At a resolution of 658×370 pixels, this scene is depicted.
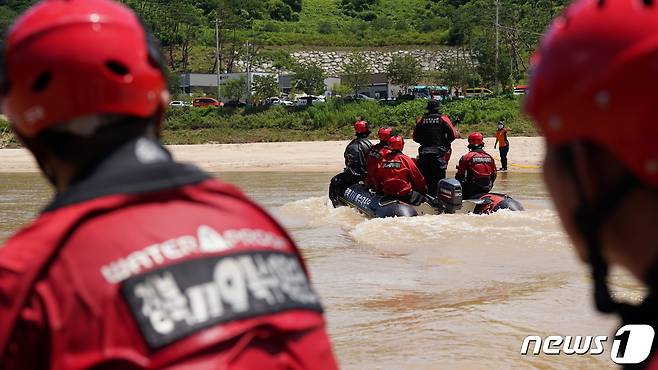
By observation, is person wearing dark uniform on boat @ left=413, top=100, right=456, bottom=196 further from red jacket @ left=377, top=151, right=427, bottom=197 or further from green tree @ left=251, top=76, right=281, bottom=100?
green tree @ left=251, top=76, right=281, bottom=100

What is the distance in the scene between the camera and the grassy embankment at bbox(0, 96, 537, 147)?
36969 mm

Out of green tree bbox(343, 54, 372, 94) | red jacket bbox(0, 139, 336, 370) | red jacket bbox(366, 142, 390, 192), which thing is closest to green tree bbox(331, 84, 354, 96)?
green tree bbox(343, 54, 372, 94)

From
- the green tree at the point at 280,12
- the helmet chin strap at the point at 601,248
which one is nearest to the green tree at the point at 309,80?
the green tree at the point at 280,12

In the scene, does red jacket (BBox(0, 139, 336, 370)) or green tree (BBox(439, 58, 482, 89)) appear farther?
green tree (BBox(439, 58, 482, 89))

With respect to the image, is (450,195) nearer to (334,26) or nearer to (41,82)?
(41,82)

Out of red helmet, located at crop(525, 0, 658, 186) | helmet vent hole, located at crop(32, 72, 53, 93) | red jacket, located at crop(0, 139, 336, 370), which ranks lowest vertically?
red jacket, located at crop(0, 139, 336, 370)

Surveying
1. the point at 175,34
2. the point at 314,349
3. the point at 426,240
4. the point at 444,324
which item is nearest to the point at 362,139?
the point at 426,240

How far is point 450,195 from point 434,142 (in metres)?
1.69

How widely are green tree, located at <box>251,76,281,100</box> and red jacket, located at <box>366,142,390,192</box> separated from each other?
36773 mm

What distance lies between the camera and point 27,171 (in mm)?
30344

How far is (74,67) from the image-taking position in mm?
1921

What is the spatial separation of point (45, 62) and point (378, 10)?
105160 millimetres

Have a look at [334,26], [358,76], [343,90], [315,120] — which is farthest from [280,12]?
[315,120]

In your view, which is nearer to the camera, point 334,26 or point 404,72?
point 404,72
